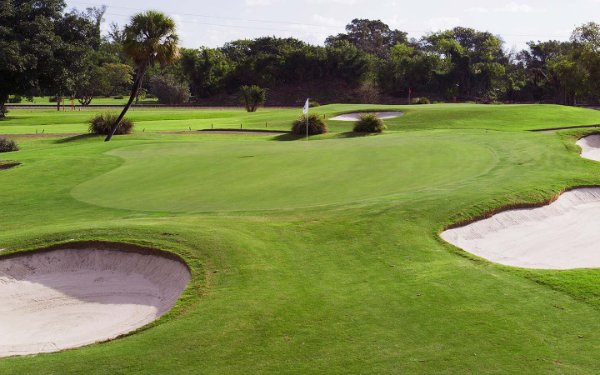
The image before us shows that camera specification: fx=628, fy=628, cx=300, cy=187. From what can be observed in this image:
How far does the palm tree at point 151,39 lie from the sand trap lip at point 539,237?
90.8 ft

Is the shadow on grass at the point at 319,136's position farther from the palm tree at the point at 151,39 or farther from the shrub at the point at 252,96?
the shrub at the point at 252,96

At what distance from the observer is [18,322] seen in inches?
426

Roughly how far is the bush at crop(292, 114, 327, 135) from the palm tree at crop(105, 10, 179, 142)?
9377 millimetres

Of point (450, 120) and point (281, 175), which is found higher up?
point (450, 120)

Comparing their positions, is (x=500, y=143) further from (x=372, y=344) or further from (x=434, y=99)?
(x=434, y=99)

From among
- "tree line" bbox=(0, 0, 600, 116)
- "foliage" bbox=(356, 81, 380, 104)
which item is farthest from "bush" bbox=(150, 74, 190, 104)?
"foliage" bbox=(356, 81, 380, 104)

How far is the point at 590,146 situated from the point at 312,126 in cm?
Answer: 1831

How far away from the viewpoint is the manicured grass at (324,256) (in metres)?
8.00

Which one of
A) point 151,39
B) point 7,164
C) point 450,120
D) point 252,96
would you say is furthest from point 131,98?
point 252,96

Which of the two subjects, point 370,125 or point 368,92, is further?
point 368,92

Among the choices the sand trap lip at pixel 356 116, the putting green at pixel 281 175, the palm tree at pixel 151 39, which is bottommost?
the putting green at pixel 281 175

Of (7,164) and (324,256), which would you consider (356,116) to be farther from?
(324,256)

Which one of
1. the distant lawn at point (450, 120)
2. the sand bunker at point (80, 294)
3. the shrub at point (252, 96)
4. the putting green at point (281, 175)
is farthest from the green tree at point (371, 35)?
the sand bunker at point (80, 294)

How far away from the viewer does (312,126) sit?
42.6 meters
